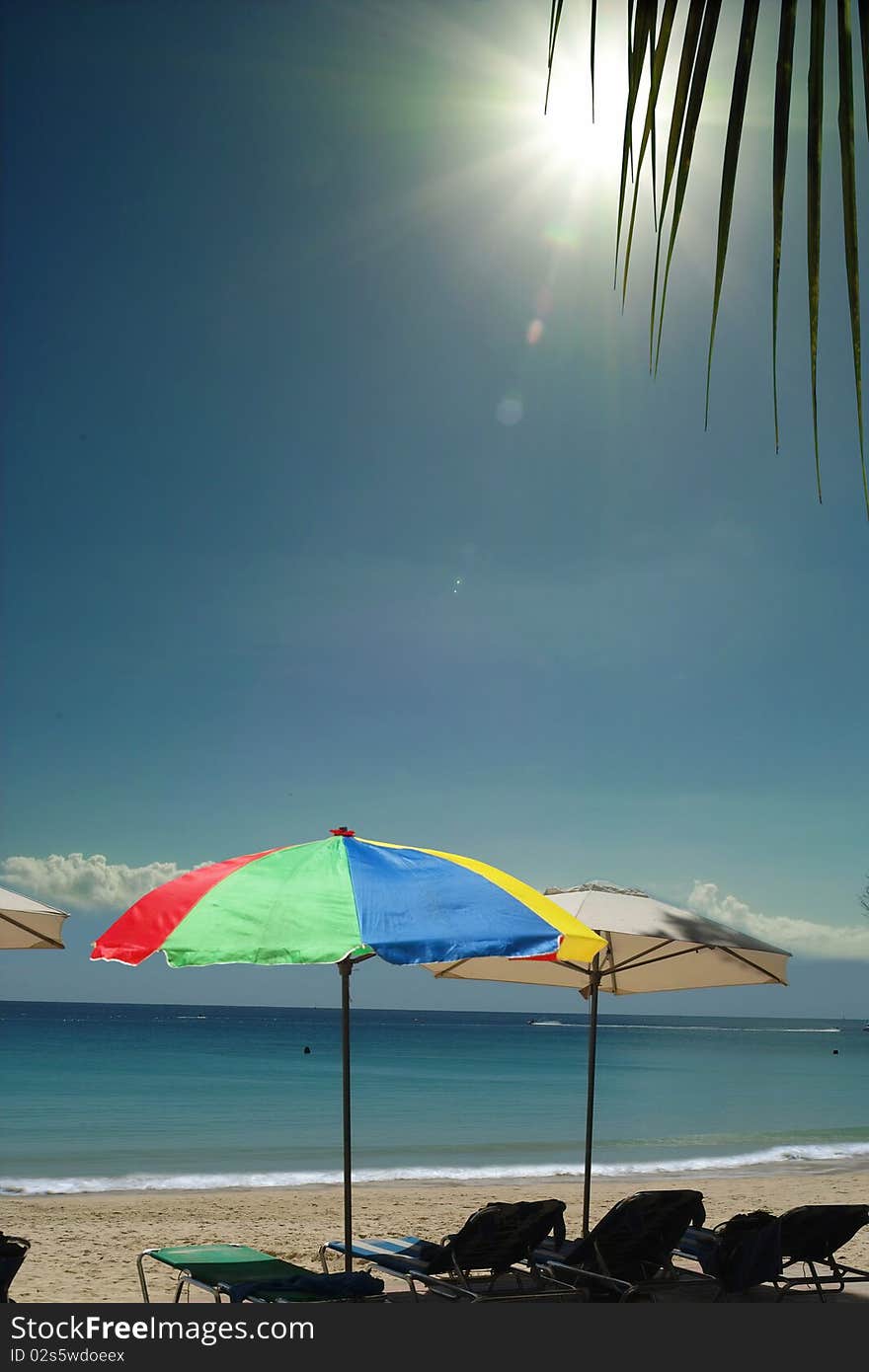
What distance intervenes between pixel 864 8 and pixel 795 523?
1664cm

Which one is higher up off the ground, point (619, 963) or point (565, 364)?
point (565, 364)

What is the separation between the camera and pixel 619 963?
779 cm

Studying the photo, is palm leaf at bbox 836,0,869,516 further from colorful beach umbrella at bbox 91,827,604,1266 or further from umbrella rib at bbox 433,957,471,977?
umbrella rib at bbox 433,957,471,977

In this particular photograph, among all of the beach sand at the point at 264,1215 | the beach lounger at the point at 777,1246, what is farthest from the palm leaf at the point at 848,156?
the beach sand at the point at 264,1215

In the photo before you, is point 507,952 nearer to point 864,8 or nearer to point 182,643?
point 864,8

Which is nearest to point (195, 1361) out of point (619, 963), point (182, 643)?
point (619, 963)

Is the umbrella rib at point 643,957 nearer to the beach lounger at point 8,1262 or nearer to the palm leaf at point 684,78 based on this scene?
the beach lounger at point 8,1262

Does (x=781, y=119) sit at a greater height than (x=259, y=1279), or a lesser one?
greater

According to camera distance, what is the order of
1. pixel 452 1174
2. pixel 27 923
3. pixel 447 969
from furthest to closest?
pixel 452 1174
pixel 447 969
pixel 27 923

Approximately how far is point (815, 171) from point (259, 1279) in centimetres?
539

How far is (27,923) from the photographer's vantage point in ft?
21.9

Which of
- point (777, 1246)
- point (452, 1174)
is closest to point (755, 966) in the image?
point (777, 1246)

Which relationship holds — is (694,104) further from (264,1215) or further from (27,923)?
(264,1215)

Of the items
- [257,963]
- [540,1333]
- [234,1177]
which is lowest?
[234,1177]
